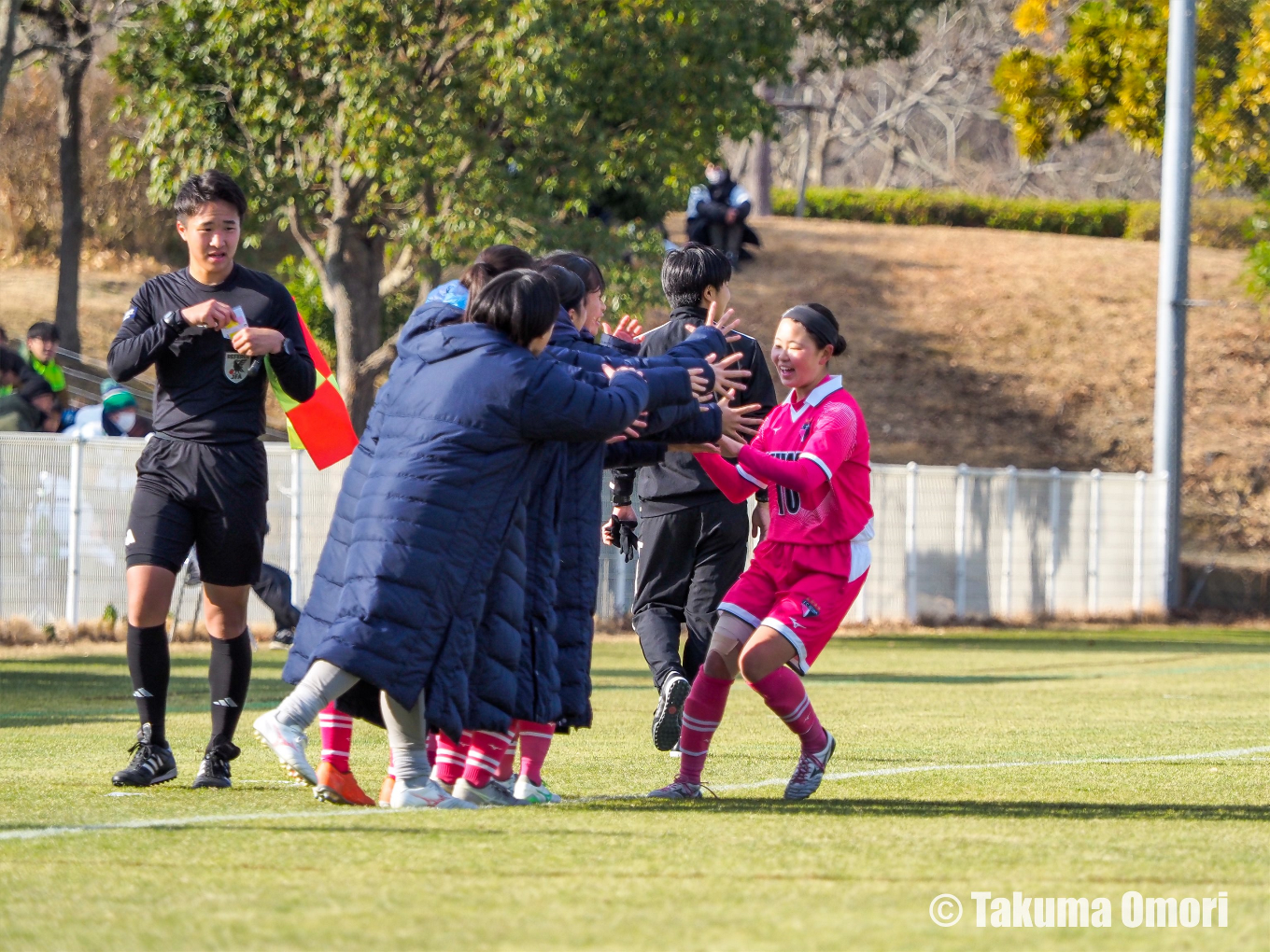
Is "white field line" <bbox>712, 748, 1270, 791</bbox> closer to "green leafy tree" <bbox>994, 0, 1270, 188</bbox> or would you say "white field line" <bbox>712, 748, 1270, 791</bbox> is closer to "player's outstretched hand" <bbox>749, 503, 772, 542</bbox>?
"player's outstretched hand" <bbox>749, 503, 772, 542</bbox>

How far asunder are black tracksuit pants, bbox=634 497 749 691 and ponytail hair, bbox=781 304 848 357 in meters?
1.24

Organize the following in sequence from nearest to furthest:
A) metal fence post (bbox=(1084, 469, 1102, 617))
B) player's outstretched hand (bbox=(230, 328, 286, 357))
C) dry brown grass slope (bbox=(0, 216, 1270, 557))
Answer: player's outstretched hand (bbox=(230, 328, 286, 357)) < metal fence post (bbox=(1084, 469, 1102, 617)) < dry brown grass slope (bbox=(0, 216, 1270, 557))

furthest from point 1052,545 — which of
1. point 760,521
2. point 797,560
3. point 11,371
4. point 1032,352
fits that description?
point 797,560

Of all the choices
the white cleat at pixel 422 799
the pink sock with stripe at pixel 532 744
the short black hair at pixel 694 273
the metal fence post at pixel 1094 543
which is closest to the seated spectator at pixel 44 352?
the short black hair at pixel 694 273

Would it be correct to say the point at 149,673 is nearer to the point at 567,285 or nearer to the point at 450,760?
the point at 450,760

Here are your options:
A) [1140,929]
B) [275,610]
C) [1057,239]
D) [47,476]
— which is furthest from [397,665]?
[1057,239]

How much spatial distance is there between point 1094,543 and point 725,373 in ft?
57.0

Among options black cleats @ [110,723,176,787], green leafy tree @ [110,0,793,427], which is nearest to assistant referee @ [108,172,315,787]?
black cleats @ [110,723,176,787]

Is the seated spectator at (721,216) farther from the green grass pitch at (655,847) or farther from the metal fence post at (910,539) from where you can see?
the green grass pitch at (655,847)

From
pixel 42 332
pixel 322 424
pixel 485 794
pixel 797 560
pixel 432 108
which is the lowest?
pixel 485 794

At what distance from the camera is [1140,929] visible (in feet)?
11.4

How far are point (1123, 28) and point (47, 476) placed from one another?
15163 millimetres

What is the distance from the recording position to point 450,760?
549 centimetres

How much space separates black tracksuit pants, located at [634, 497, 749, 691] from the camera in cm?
708
